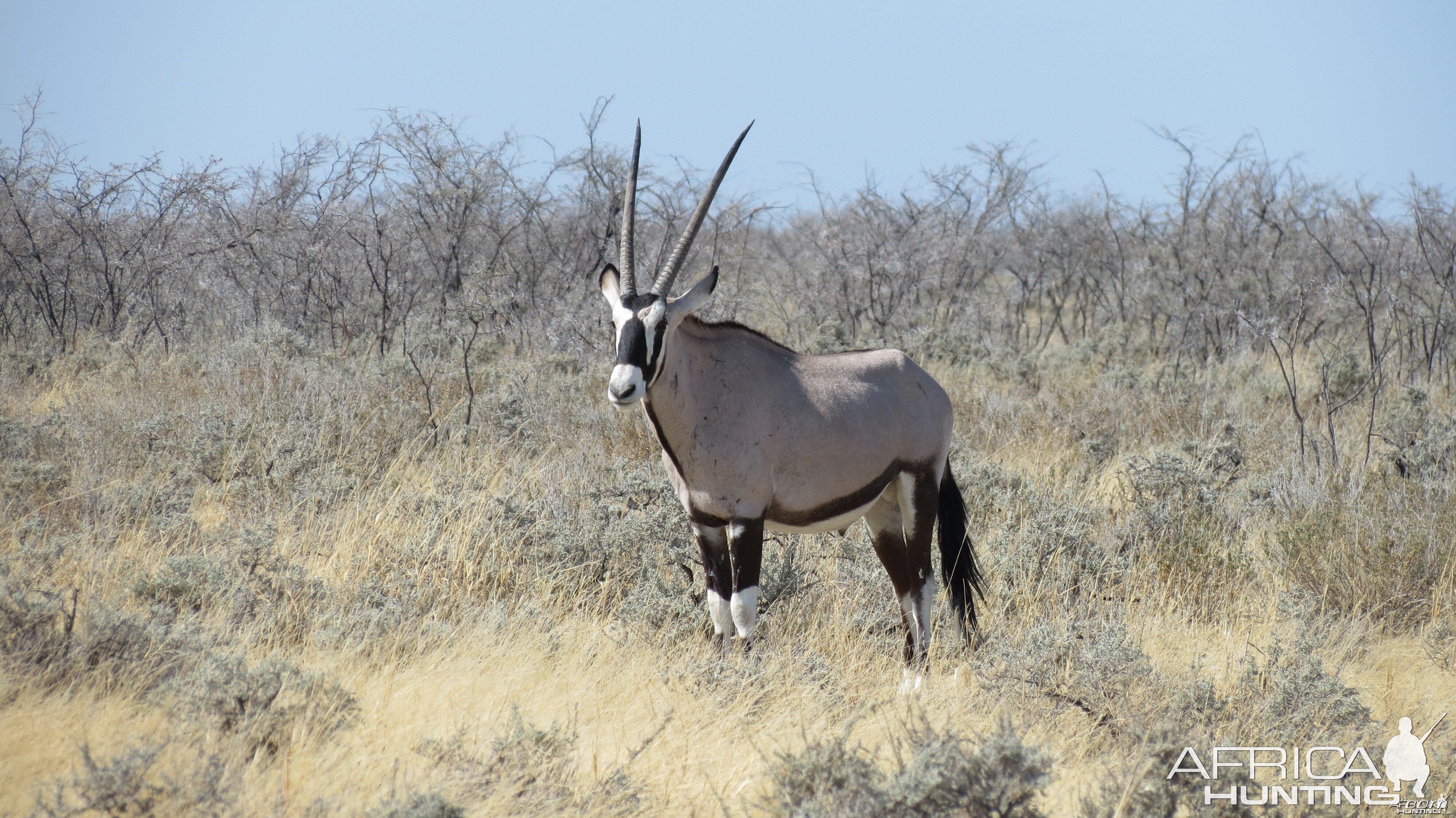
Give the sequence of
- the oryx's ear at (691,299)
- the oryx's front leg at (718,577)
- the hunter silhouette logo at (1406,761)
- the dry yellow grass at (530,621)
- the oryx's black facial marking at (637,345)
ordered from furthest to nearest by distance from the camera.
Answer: the oryx's front leg at (718,577) < the oryx's ear at (691,299) < the oryx's black facial marking at (637,345) < the hunter silhouette logo at (1406,761) < the dry yellow grass at (530,621)

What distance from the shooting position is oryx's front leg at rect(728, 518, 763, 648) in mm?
4012

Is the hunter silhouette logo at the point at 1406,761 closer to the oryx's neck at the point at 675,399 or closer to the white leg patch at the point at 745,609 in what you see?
the white leg patch at the point at 745,609

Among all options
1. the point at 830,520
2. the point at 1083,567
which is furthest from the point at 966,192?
the point at 830,520

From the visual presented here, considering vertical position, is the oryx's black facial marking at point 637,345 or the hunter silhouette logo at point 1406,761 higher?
the oryx's black facial marking at point 637,345

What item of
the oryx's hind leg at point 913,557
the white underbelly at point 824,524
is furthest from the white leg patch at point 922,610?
the white underbelly at point 824,524

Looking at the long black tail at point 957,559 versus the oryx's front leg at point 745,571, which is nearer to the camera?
the oryx's front leg at point 745,571

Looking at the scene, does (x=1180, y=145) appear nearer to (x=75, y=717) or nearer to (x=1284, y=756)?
(x=1284, y=756)

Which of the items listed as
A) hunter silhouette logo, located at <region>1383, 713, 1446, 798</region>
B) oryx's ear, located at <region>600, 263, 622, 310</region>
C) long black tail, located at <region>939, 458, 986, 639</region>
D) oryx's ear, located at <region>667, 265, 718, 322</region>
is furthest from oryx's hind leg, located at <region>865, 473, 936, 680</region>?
hunter silhouette logo, located at <region>1383, 713, 1446, 798</region>

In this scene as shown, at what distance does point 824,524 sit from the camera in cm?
425

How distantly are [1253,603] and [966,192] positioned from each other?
13352mm

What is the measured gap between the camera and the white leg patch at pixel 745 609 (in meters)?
4.07

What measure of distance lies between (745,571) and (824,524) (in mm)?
442

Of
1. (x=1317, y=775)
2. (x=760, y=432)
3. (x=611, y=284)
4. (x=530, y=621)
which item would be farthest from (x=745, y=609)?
(x=1317, y=775)

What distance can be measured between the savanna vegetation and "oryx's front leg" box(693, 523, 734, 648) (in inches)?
7.3
